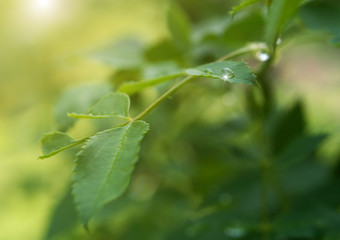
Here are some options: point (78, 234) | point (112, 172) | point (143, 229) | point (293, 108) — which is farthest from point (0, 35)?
point (112, 172)

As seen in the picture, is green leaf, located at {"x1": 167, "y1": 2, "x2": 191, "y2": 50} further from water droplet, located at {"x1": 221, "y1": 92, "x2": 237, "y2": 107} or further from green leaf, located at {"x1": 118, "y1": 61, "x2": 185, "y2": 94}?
water droplet, located at {"x1": 221, "y1": 92, "x2": 237, "y2": 107}

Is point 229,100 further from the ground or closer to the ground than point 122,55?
closer to the ground

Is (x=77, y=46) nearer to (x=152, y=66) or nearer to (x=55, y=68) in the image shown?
(x=55, y=68)

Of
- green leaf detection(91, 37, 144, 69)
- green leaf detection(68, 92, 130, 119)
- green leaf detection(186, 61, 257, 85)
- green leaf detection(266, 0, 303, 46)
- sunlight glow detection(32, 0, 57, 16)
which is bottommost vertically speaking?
sunlight glow detection(32, 0, 57, 16)

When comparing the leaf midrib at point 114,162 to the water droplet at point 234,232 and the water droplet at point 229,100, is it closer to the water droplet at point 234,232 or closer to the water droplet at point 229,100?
the water droplet at point 234,232

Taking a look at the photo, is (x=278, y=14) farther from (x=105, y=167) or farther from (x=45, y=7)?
(x=45, y=7)

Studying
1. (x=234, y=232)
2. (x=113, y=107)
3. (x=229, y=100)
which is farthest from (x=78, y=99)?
(x=229, y=100)

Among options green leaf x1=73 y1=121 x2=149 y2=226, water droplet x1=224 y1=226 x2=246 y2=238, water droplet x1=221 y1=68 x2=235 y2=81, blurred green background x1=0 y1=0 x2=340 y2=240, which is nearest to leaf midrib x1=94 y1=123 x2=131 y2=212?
green leaf x1=73 y1=121 x2=149 y2=226
